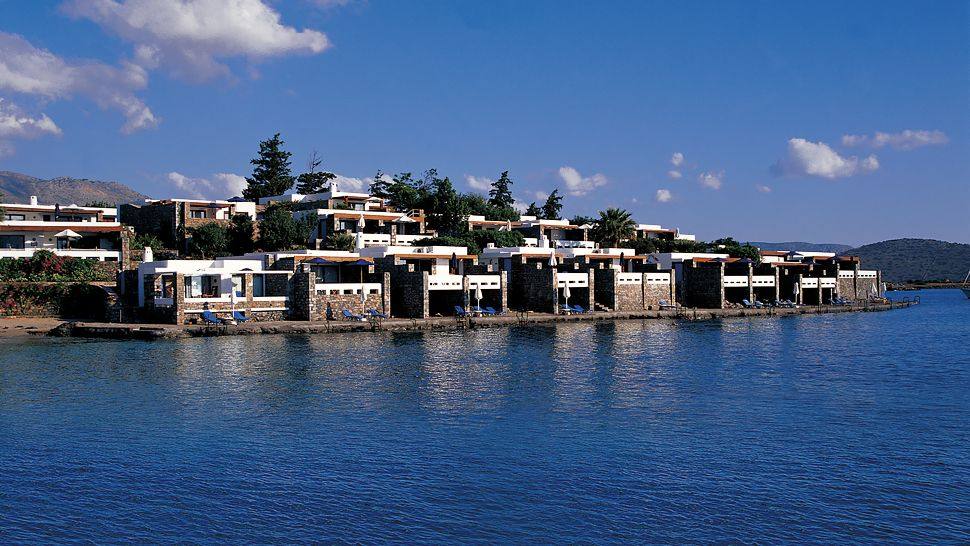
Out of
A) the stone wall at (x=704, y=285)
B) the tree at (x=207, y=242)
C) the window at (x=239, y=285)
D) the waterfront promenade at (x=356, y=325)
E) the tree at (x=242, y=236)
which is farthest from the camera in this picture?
the stone wall at (x=704, y=285)

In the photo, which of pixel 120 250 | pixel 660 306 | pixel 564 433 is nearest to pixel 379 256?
pixel 120 250

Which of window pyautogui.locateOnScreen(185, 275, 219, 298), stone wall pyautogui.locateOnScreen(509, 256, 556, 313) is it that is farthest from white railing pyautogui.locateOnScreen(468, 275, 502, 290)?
window pyautogui.locateOnScreen(185, 275, 219, 298)

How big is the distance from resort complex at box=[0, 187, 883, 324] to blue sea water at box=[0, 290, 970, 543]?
14.1m

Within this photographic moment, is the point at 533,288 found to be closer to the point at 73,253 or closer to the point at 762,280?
the point at 762,280

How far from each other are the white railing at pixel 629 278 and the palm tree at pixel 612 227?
15.6 meters

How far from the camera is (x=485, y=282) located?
74812 millimetres

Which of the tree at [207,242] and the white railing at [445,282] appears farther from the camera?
the tree at [207,242]

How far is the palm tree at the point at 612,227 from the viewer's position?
99125mm

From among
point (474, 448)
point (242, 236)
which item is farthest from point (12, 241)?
point (474, 448)

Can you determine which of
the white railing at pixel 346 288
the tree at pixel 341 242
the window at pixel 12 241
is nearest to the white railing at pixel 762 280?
the tree at pixel 341 242

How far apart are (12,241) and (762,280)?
7521 centimetres

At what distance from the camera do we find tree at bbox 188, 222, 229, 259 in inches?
3159

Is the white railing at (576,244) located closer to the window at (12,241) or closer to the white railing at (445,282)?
the white railing at (445,282)

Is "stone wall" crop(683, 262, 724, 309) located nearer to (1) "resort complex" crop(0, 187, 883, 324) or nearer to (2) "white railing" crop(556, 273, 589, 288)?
(1) "resort complex" crop(0, 187, 883, 324)
